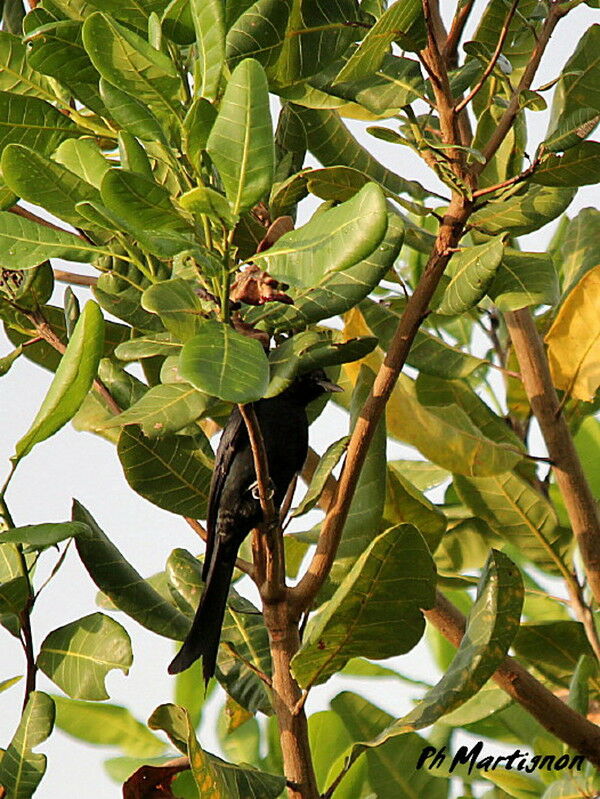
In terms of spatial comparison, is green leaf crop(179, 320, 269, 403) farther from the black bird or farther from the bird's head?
the bird's head

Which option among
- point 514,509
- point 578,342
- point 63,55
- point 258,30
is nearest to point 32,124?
point 63,55

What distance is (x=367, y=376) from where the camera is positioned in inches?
70.7

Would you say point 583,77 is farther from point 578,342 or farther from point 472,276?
point 578,342

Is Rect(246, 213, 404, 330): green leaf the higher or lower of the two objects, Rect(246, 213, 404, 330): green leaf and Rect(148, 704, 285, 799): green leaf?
the higher

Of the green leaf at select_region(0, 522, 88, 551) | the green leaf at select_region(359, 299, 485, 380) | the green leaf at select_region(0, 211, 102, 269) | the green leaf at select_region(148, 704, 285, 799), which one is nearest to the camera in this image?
the green leaf at select_region(0, 211, 102, 269)

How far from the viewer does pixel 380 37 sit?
57.5 inches

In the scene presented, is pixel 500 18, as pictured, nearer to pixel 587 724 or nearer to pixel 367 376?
pixel 367 376

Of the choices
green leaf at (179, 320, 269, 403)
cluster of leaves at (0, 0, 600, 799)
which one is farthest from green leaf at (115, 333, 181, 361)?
green leaf at (179, 320, 269, 403)

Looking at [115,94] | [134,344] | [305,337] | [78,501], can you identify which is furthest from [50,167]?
[78,501]

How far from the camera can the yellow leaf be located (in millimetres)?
2223

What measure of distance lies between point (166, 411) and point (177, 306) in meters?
0.24

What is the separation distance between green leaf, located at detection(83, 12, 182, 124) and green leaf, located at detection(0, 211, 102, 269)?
0.65 feet

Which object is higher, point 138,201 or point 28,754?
point 138,201

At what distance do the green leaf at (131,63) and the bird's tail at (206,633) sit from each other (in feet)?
3.08
